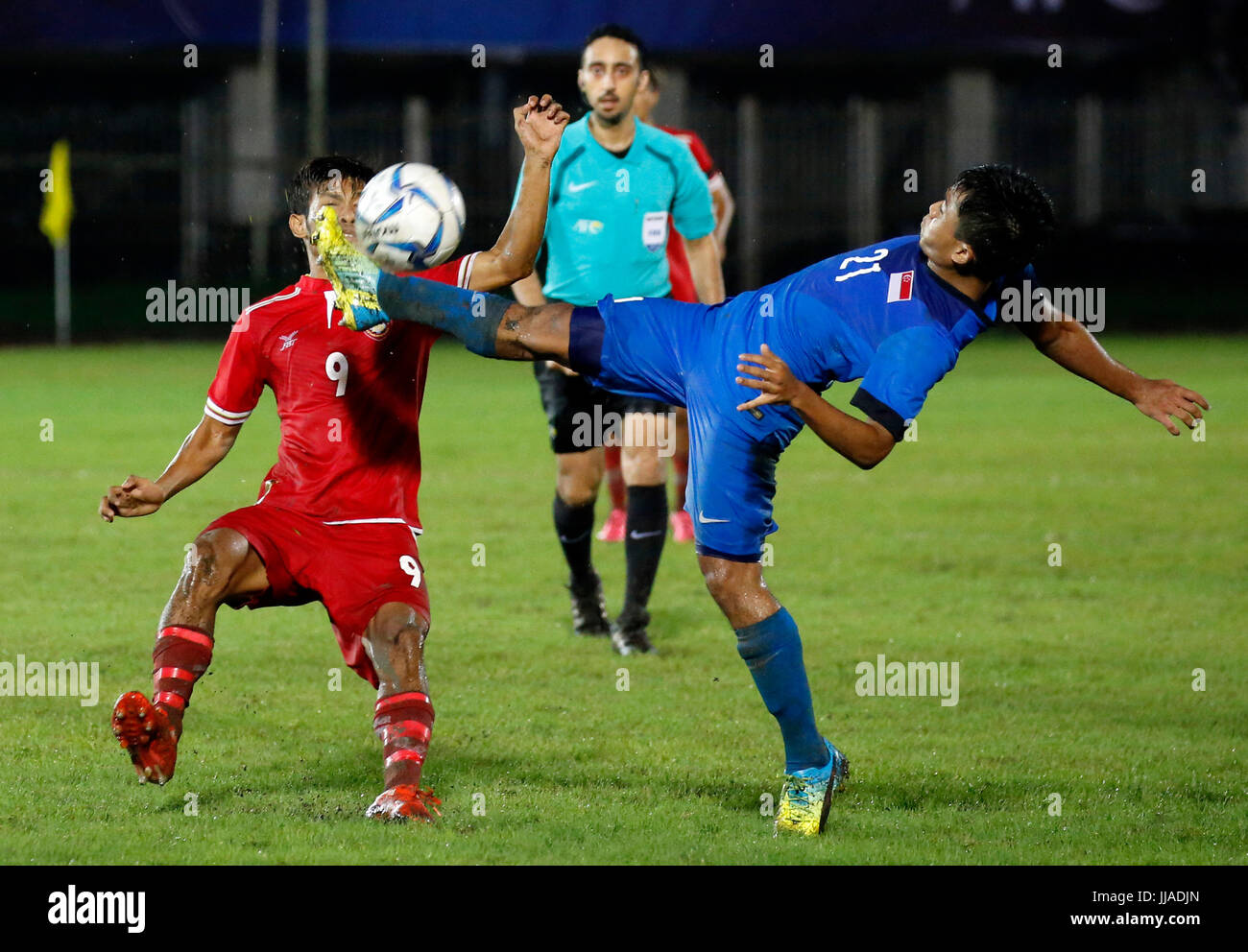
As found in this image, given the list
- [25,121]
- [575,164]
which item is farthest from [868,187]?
[575,164]

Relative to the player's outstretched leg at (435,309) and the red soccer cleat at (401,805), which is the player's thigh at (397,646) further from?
the player's outstretched leg at (435,309)

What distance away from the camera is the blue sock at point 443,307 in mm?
4789

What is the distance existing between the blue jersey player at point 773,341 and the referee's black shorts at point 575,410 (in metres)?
2.32

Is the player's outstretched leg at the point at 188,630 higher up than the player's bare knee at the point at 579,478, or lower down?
lower down

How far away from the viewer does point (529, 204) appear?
16.2ft

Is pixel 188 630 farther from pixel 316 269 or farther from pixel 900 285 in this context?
pixel 900 285

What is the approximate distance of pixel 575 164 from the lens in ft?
24.7

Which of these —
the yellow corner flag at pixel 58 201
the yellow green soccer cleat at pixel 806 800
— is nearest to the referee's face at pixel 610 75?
the yellow green soccer cleat at pixel 806 800

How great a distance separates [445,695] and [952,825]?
216cm

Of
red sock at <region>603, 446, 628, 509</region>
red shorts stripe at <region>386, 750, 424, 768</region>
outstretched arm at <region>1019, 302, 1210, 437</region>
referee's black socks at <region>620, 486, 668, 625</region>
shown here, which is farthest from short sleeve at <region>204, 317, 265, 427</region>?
red sock at <region>603, 446, 628, 509</region>

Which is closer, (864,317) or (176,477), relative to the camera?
(864,317)

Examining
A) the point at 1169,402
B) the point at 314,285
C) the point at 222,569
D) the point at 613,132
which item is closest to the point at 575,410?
the point at 613,132

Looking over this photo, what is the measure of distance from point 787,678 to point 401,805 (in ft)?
3.47

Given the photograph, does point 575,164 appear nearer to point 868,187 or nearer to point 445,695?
point 445,695
